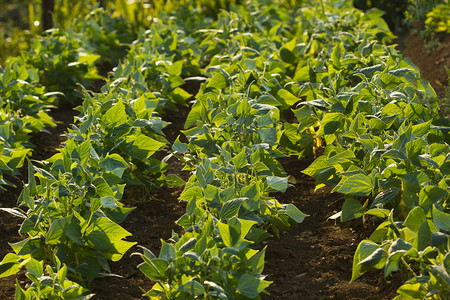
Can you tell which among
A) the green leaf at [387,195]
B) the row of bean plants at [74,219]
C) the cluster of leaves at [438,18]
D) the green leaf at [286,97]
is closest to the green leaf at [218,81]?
the green leaf at [286,97]

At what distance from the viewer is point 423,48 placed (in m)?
7.65

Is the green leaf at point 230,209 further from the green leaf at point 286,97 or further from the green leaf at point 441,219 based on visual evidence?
the green leaf at point 286,97

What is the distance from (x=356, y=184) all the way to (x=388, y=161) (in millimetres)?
197

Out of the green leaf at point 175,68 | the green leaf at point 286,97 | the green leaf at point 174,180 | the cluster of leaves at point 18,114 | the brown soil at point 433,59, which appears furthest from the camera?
the brown soil at point 433,59

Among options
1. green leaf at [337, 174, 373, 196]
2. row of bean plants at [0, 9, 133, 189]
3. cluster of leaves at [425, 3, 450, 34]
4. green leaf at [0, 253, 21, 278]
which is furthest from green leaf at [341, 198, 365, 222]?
cluster of leaves at [425, 3, 450, 34]

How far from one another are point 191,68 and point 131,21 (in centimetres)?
218

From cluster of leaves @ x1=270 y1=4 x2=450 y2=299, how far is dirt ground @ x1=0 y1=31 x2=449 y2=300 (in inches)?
6.2

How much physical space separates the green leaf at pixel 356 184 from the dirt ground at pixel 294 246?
35 centimetres

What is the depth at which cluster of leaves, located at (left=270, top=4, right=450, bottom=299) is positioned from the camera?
2604 millimetres

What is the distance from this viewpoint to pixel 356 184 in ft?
10.6

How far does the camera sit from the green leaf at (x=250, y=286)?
8.39ft

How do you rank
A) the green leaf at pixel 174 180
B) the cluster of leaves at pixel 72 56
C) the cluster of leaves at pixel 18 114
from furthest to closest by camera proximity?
the cluster of leaves at pixel 72 56, the cluster of leaves at pixel 18 114, the green leaf at pixel 174 180

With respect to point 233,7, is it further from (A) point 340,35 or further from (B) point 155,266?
(B) point 155,266

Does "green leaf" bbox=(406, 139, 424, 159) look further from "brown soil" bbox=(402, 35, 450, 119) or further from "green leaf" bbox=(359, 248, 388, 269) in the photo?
"brown soil" bbox=(402, 35, 450, 119)
